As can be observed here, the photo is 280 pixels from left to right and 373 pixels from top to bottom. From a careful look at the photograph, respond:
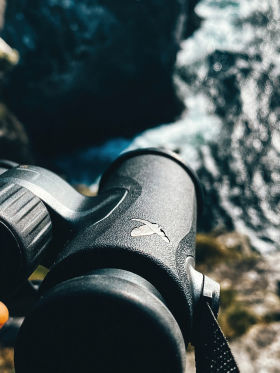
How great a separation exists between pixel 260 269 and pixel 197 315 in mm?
2078

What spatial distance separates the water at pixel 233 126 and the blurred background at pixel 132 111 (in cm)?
2

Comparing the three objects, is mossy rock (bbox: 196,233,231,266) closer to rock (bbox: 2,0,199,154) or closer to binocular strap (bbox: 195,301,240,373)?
binocular strap (bbox: 195,301,240,373)

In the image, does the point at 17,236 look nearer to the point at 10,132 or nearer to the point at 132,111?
the point at 10,132

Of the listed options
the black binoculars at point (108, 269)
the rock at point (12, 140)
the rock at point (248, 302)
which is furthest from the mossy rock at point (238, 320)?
the rock at point (12, 140)

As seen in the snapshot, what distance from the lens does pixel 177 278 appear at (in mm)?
846

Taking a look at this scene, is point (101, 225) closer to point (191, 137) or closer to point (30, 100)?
point (30, 100)

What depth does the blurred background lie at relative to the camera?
421 centimetres

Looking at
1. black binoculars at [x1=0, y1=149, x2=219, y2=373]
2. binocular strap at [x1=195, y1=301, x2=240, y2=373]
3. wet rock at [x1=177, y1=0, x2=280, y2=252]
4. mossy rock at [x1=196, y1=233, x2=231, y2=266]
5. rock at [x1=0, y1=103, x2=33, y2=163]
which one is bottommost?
wet rock at [x1=177, y1=0, x2=280, y2=252]

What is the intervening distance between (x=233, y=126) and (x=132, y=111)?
176 centimetres

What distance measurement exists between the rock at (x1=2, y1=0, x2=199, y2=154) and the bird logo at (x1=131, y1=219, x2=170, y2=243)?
4.01 m

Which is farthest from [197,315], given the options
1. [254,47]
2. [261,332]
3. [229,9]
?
[229,9]

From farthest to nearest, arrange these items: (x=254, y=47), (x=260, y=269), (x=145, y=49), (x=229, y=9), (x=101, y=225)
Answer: (x=229, y=9), (x=254, y=47), (x=145, y=49), (x=260, y=269), (x=101, y=225)

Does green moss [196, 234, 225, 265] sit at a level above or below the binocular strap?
below

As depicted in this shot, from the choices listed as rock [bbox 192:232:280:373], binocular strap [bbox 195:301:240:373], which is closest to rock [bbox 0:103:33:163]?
rock [bbox 192:232:280:373]
